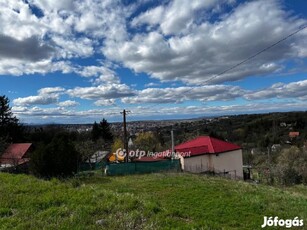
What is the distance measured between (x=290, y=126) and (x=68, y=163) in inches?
3478

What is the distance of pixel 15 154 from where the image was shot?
1592 inches

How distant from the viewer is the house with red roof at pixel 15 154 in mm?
37125

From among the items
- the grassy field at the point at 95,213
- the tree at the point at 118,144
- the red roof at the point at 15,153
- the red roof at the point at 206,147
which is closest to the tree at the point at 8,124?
the red roof at the point at 15,153

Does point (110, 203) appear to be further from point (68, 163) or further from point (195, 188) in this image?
point (68, 163)

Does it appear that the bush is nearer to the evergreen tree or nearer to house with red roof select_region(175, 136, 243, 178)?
house with red roof select_region(175, 136, 243, 178)

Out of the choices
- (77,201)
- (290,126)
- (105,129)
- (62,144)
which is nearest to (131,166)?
(62,144)

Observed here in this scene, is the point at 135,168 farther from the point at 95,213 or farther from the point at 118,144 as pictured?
the point at 118,144

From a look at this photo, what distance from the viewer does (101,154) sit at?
58062mm

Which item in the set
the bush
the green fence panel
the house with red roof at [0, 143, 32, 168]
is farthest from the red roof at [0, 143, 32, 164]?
the bush

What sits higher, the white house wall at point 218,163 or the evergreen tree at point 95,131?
the evergreen tree at point 95,131

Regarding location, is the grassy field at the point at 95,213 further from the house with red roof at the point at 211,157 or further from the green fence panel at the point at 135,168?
the house with red roof at the point at 211,157

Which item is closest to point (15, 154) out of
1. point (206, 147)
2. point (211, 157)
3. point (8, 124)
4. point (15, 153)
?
point (15, 153)

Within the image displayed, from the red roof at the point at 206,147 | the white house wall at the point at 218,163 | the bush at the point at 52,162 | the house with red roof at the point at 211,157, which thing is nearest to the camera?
the bush at the point at 52,162

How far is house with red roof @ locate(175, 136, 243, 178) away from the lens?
3344 centimetres
